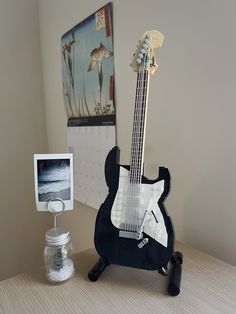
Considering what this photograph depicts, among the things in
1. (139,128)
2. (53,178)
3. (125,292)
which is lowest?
(125,292)

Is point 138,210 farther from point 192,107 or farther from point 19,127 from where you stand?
point 19,127

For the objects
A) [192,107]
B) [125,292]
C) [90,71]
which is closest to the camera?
[125,292]

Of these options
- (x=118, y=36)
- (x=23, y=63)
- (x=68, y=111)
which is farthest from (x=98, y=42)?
(x=23, y=63)

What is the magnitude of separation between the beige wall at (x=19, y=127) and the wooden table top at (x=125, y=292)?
1.04 m

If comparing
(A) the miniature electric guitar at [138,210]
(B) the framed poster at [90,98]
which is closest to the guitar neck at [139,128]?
(A) the miniature electric guitar at [138,210]

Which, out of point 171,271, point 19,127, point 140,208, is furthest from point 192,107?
point 19,127

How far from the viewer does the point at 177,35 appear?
0.79 meters

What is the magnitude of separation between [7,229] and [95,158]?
85 centimetres

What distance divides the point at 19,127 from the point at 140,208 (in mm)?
1232

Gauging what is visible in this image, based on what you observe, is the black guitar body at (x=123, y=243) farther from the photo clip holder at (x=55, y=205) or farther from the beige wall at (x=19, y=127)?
the beige wall at (x=19, y=127)

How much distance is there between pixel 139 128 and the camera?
24.5 inches

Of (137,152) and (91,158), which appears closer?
(137,152)

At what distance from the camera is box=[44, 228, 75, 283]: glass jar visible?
0.60 metres

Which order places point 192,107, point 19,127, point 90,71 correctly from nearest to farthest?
point 192,107
point 90,71
point 19,127
